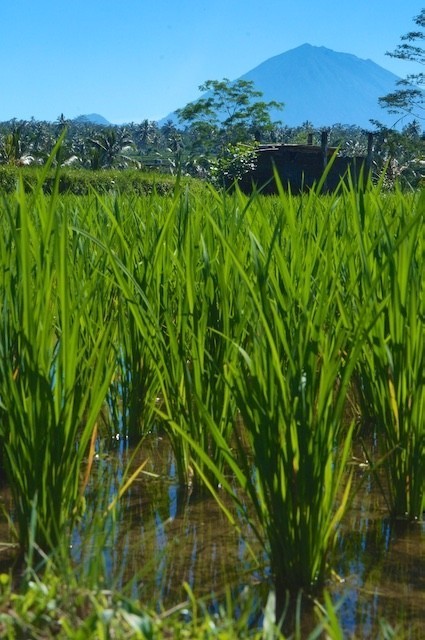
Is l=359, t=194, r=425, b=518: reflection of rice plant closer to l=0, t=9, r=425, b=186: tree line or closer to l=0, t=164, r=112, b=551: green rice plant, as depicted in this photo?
l=0, t=164, r=112, b=551: green rice plant

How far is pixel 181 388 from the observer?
1928mm

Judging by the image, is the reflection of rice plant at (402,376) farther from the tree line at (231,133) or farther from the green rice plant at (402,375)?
the tree line at (231,133)

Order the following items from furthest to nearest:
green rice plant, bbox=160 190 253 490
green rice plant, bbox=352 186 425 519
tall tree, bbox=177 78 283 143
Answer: tall tree, bbox=177 78 283 143 < green rice plant, bbox=160 190 253 490 < green rice plant, bbox=352 186 425 519

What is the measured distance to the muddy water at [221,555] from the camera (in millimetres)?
1362

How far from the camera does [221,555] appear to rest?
1.55 meters

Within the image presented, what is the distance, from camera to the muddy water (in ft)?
4.47

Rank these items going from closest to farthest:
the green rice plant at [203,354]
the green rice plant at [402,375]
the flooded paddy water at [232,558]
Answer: the flooded paddy water at [232,558] < the green rice plant at [402,375] < the green rice plant at [203,354]

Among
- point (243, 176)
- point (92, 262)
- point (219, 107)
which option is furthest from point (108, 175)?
point (219, 107)

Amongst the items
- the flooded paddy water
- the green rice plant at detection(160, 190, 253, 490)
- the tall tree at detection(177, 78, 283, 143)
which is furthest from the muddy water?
the tall tree at detection(177, 78, 283, 143)

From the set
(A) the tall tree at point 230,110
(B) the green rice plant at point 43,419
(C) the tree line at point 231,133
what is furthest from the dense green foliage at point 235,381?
(A) the tall tree at point 230,110

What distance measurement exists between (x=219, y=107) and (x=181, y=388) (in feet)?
177

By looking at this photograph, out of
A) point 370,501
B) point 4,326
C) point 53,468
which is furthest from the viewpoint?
point 370,501

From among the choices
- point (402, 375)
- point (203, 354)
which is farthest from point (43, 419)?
point (402, 375)

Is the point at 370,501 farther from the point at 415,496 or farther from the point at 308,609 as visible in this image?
the point at 308,609
